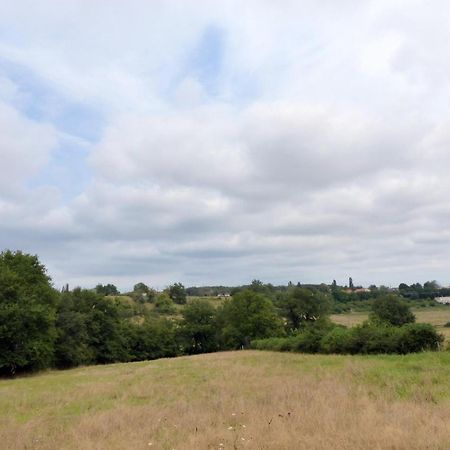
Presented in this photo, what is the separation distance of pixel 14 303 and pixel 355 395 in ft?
115

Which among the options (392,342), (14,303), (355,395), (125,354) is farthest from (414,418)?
(125,354)

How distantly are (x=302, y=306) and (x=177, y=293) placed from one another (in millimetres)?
80072

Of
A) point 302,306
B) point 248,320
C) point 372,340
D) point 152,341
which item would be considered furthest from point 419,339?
point 152,341

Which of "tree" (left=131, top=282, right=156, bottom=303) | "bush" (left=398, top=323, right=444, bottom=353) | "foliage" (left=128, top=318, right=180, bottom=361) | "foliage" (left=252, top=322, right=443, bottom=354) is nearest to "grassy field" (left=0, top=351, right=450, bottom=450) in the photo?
"bush" (left=398, top=323, right=444, bottom=353)

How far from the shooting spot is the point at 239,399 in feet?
48.7

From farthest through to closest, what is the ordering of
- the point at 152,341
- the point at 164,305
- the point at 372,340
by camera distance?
the point at 164,305
the point at 152,341
the point at 372,340

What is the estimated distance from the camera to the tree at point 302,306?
76.1 m

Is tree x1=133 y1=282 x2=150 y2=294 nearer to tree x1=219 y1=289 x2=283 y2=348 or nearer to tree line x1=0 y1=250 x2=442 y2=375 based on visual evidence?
tree line x1=0 y1=250 x2=442 y2=375

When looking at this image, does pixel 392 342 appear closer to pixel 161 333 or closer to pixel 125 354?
pixel 125 354

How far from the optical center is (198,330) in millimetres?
80875

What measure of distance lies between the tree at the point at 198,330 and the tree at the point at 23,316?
123ft

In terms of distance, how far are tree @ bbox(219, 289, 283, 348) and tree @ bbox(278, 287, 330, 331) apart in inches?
162

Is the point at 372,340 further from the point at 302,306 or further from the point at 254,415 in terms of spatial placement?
the point at 302,306

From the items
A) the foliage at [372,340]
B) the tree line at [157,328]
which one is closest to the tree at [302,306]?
the tree line at [157,328]
